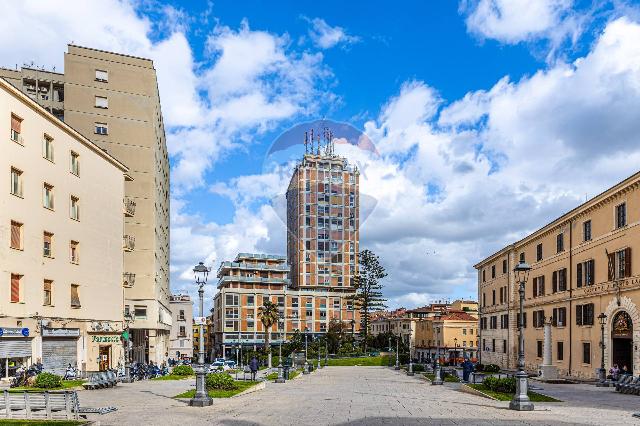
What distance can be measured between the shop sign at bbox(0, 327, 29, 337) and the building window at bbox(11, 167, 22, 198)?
771 centimetres

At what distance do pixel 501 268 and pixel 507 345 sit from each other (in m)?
9.57

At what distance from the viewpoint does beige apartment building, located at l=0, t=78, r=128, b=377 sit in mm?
35625

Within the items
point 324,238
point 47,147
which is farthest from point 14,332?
point 324,238

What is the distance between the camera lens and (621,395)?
3325 cm

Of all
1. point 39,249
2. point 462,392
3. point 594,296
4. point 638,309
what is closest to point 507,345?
point 594,296

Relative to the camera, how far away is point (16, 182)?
3659cm

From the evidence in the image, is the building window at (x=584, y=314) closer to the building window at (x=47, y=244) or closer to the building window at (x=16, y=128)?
the building window at (x=47, y=244)

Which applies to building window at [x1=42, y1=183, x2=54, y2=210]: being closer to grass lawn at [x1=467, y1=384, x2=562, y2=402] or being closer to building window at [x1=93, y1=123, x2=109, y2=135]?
building window at [x1=93, y1=123, x2=109, y2=135]

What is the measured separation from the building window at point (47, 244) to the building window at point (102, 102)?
26593mm

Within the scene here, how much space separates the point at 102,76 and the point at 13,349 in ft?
118

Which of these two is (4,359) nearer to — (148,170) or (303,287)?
(148,170)

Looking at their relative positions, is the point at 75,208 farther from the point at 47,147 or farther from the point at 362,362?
the point at 362,362

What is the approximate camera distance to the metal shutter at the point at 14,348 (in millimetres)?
34625

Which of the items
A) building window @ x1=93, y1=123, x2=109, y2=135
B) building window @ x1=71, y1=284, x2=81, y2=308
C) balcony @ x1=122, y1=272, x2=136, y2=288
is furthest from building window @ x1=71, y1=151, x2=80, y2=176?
balcony @ x1=122, y1=272, x2=136, y2=288
